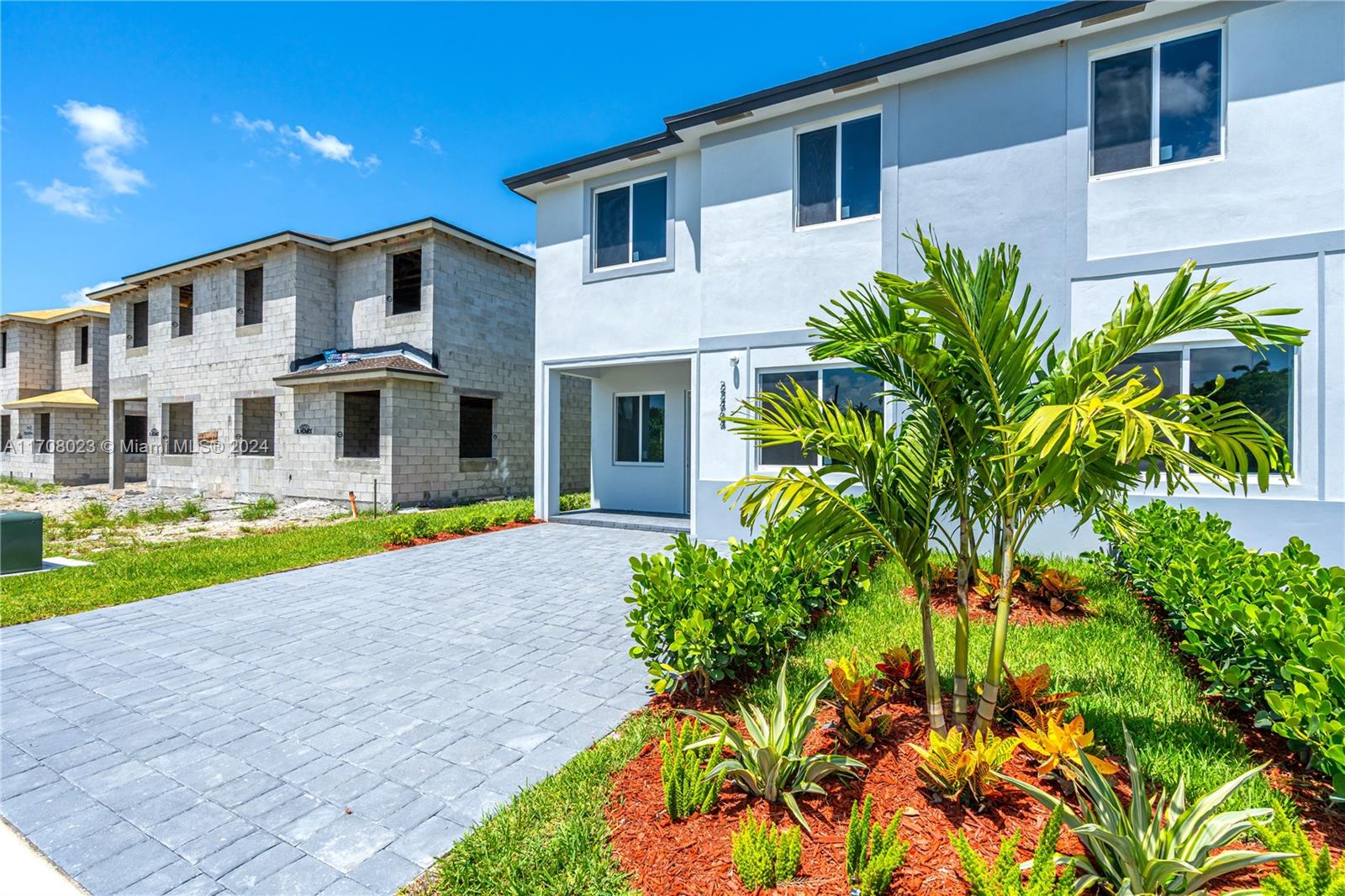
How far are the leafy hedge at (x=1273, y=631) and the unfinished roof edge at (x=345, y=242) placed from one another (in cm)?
1578

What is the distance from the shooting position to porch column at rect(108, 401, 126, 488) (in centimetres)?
2357

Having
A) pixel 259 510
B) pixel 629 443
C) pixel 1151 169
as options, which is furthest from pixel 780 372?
pixel 259 510

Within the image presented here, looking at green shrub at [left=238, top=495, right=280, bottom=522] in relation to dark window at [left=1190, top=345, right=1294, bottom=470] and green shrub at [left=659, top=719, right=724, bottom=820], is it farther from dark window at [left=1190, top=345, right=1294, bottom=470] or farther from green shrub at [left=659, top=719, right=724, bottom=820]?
dark window at [left=1190, top=345, right=1294, bottom=470]

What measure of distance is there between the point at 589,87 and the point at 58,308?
112 ft

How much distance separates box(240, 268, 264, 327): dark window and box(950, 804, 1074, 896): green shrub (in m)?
23.2

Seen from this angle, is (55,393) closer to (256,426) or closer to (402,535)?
(256,426)

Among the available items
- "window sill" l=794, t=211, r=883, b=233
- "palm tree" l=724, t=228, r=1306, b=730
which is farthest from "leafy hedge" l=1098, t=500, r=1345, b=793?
"window sill" l=794, t=211, r=883, b=233

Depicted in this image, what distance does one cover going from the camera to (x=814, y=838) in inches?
105

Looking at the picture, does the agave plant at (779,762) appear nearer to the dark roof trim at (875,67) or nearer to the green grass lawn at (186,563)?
the green grass lawn at (186,563)

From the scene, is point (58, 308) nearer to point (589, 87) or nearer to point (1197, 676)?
point (589, 87)

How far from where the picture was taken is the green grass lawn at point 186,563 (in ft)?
24.1

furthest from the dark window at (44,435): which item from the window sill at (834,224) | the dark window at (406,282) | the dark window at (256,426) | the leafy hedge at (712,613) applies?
the leafy hedge at (712,613)

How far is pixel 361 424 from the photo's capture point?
19.3 metres

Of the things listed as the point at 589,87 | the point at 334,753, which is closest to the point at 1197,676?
the point at 334,753
